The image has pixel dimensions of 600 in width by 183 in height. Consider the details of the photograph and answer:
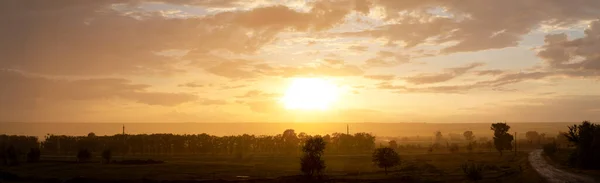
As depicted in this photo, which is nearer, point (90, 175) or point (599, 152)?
point (599, 152)

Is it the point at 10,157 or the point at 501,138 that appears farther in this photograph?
the point at 501,138

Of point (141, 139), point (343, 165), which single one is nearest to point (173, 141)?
point (141, 139)

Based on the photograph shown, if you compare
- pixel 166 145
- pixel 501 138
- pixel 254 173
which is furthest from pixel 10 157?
pixel 501 138

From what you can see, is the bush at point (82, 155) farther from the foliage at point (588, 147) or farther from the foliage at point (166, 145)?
the foliage at point (588, 147)

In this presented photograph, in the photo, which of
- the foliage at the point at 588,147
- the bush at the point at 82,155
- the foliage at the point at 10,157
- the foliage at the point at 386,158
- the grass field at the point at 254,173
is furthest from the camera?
the bush at the point at 82,155

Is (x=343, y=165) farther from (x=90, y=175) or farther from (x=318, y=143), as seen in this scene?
(x=90, y=175)

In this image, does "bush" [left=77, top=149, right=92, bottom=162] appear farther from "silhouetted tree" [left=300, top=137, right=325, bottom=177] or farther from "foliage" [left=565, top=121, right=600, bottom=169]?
"foliage" [left=565, top=121, right=600, bottom=169]

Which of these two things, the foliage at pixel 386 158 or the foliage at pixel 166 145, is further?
the foliage at pixel 166 145

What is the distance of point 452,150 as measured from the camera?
6260 inches

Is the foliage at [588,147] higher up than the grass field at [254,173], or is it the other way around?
the foliage at [588,147]

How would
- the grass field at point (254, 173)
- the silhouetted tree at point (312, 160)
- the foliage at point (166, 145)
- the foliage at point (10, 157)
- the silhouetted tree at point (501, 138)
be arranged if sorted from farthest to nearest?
1. the foliage at point (166, 145)
2. the silhouetted tree at point (501, 138)
3. the foliage at point (10, 157)
4. the silhouetted tree at point (312, 160)
5. the grass field at point (254, 173)

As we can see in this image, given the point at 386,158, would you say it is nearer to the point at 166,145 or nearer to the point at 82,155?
the point at 82,155

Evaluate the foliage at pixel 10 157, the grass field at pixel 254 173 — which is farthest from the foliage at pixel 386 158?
the foliage at pixel 10 157

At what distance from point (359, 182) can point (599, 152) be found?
124ft
